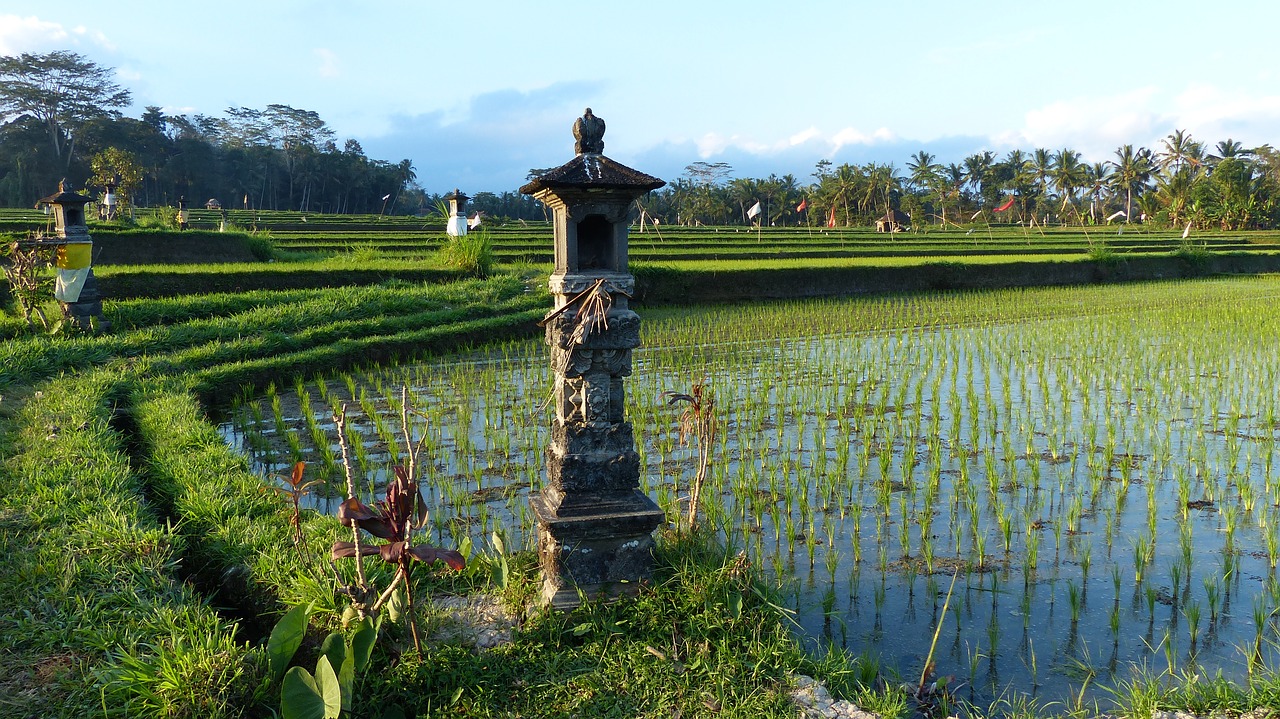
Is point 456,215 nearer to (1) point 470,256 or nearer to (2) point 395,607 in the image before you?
(1) point 470,256

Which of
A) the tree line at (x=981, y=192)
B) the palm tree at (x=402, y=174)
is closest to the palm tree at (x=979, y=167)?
the tree line at (x=981, y=192)

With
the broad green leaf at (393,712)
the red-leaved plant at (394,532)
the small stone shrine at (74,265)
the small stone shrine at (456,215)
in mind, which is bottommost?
the broad green leaf at (393,712)

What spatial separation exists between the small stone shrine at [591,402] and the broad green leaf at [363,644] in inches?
31.9

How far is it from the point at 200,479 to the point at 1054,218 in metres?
68.6

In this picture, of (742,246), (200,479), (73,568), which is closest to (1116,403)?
(200,479)

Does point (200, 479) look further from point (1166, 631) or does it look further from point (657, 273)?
point (657, 273)

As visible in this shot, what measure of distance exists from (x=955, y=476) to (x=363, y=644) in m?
3.99

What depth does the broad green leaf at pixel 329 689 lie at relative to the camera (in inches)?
103

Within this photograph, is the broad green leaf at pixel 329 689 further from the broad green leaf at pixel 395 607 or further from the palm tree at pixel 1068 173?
the palm tree at pixel 1068 173

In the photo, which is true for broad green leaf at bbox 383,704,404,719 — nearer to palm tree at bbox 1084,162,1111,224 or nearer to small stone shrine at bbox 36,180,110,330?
small stone shrine at bbox 36,180,110,330

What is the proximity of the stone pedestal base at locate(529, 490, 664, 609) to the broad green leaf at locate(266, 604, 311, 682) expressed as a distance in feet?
3.12

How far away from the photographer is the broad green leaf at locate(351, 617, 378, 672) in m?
2.86

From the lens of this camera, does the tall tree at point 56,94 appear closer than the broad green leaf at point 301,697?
No

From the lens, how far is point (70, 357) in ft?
28.6
